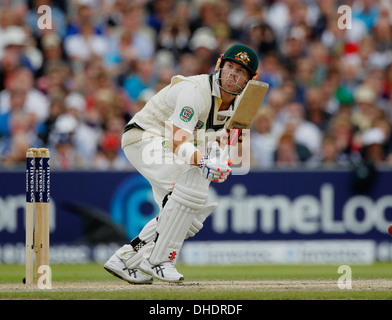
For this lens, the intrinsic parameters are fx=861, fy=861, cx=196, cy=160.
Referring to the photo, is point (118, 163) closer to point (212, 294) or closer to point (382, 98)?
point (382, 98)

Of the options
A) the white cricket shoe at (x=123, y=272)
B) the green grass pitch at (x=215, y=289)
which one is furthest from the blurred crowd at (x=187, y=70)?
the white cricket shoe at (x=123, y=272)

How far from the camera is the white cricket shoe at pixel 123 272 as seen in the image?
713 centimetres

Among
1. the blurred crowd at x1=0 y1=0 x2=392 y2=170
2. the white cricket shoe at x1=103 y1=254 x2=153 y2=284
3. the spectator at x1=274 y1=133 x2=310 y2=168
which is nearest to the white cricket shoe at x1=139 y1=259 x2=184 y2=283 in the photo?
the white cricket shoe at x1=103 y1=254 x2=153 y2=284

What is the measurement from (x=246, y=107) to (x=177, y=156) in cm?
67

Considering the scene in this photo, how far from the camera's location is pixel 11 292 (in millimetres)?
6570

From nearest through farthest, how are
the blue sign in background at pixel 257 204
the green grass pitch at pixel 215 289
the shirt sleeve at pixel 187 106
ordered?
the green grass pitch at pixel 215 289 < the shirt sleeve at pixel 187 106 < the blue sign in background at pixel 257 204

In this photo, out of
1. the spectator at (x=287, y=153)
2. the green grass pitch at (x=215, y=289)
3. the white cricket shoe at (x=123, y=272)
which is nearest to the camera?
the green grass pitch at (x=215, y=289)

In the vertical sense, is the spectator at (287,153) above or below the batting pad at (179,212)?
above

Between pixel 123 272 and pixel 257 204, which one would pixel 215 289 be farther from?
pixel 257 204

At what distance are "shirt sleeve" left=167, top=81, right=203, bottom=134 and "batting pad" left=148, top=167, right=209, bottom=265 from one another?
0.37 m

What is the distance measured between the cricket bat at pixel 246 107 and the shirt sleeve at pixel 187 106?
1.03 ft

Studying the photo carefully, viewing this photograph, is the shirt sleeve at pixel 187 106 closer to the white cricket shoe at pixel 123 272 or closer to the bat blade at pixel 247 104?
the bat blade at pixel 247 104

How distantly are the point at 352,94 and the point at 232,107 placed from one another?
19.0 ft

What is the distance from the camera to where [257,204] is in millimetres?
10969
